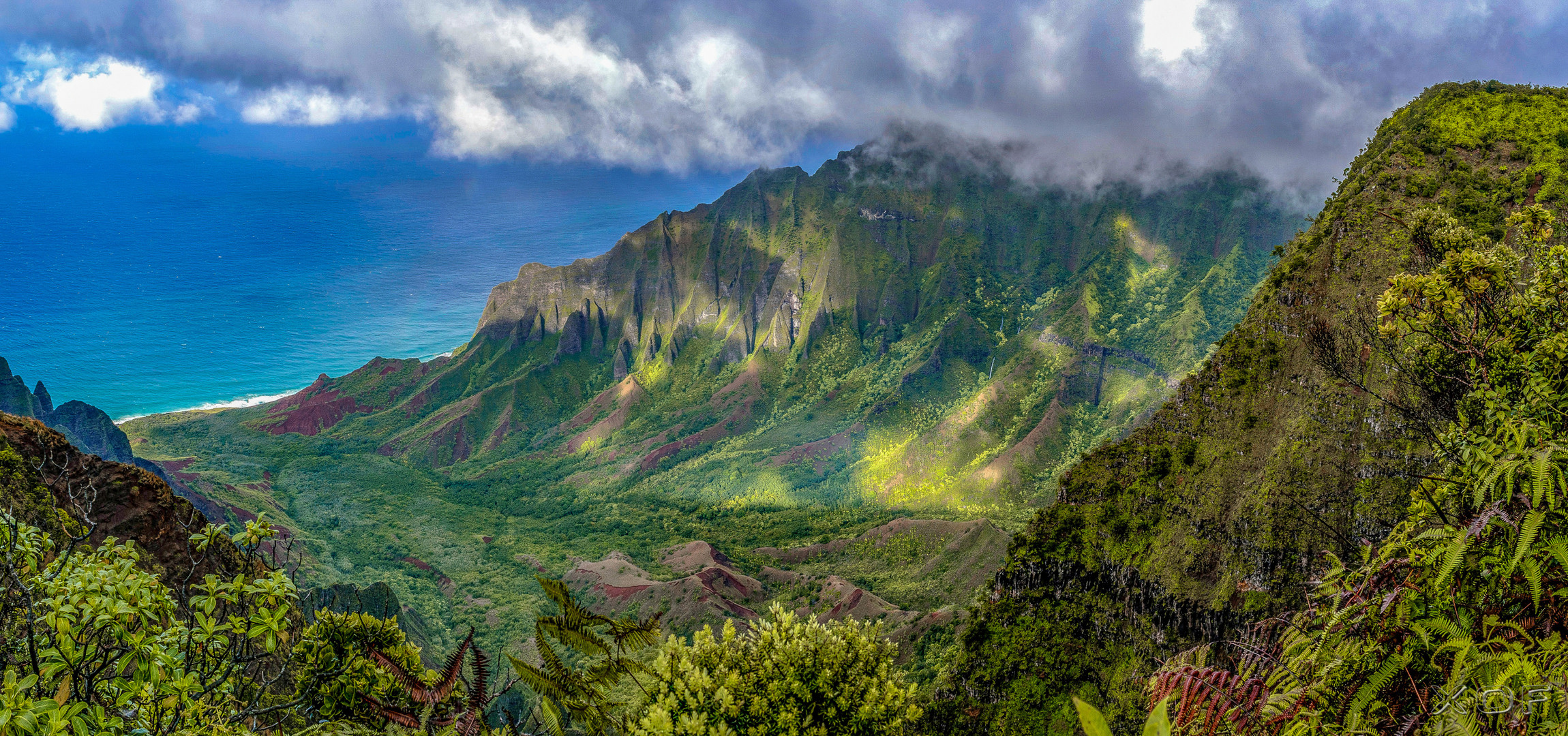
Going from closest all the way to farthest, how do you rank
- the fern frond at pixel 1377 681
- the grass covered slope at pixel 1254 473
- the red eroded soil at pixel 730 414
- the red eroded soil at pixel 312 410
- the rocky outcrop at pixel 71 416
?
the fern frond at pixel 1377 681, the grass covered slope at pixel 1254 473, the rocky outcrop at pixel 71 416, the red eroded soil at pixel 730 414, the red eroded soil at pixel 312 410

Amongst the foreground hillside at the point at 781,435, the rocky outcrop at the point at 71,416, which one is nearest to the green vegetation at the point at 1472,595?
the foreground hillside at the point at 781,435

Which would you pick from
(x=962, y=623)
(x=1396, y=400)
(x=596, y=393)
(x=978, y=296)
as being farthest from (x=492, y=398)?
(x=1396, y=400)

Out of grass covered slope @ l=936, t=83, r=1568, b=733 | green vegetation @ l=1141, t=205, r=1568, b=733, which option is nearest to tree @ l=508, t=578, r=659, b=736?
green vegetation @ l=1141, t=205, r=1568, b=733

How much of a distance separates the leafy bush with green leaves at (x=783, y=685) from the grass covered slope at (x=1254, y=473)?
1877 cm

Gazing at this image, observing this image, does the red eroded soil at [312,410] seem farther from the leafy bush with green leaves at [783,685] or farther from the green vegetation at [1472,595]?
the green vegetation at [1472,595]

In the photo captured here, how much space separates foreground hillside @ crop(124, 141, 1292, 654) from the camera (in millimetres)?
95062

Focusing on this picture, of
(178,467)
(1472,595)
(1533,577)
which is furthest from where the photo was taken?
(178,467)

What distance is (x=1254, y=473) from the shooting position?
33625 millimetres

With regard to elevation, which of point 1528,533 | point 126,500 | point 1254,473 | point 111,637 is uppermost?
point 126,500

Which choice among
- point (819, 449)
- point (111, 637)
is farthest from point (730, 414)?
point (111, 637)

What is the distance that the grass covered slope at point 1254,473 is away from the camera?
1187 inches

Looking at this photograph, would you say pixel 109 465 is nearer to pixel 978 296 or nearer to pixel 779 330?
pixel 779 330

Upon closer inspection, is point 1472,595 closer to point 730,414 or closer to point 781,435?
point 781,435

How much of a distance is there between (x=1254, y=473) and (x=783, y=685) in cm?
2680
